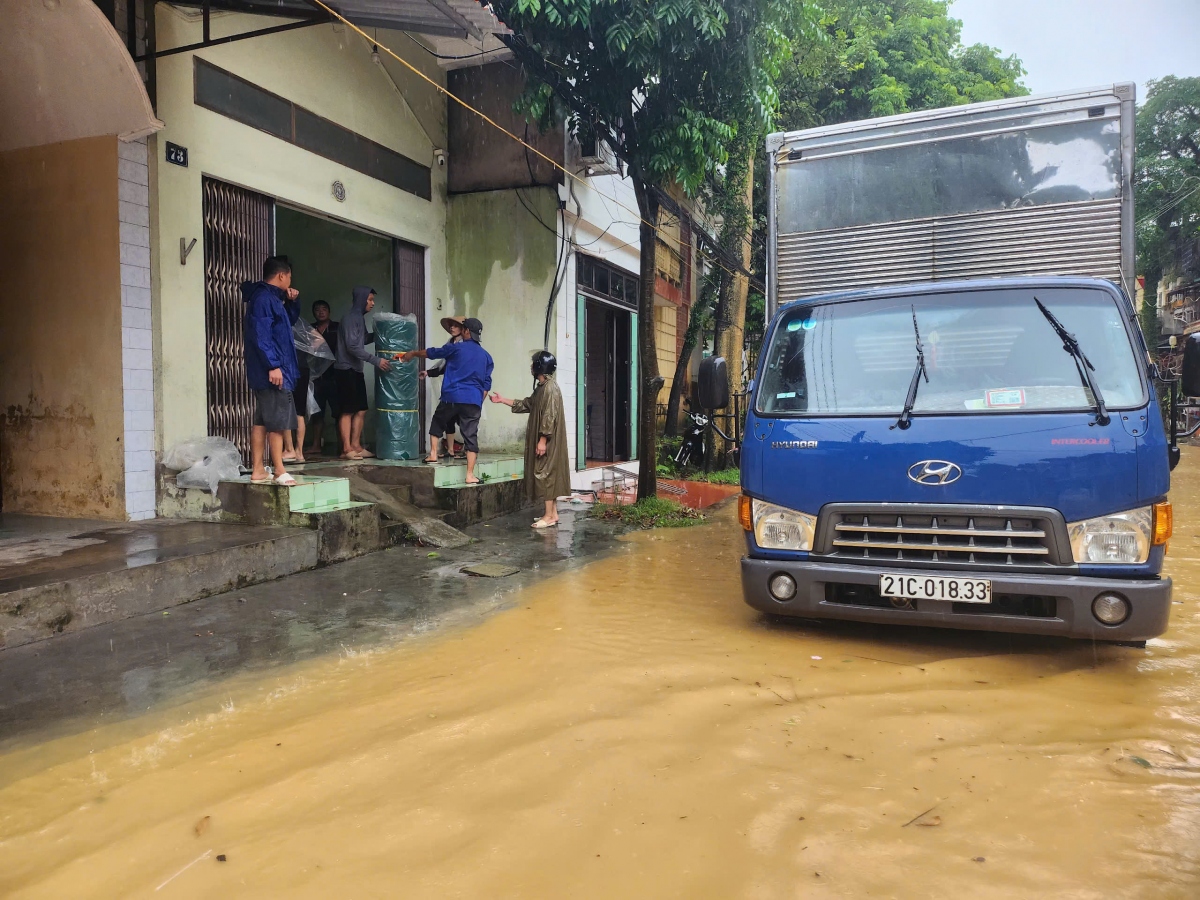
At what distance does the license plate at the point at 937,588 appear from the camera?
3471mm

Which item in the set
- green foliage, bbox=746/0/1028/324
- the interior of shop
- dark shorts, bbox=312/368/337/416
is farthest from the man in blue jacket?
green foliage, bbox=746/0/1028/324

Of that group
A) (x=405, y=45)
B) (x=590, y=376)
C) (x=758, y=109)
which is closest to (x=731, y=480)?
(x=590, y=376)

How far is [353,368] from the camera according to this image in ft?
26.3

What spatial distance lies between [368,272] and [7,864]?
8.26 metres

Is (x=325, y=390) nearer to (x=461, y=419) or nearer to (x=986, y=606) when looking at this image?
(x=461, y=419)

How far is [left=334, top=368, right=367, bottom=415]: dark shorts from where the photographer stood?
806cm

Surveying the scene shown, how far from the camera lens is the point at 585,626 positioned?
440cm

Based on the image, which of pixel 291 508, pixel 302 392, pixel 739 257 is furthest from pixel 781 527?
pixel 739 257

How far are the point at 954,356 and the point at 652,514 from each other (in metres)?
4.65

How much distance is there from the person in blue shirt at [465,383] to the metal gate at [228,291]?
5.78 ft

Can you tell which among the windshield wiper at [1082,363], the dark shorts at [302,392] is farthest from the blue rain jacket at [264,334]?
the windshield wiper at [1082,363]

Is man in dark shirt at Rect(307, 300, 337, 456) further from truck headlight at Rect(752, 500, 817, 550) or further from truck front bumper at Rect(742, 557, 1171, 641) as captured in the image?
truck front bumper at Rect(742, 557, 1171, 641)

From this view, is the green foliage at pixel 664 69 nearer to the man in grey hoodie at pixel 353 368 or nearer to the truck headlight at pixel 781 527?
the man in grey hoodie at pixel 353 368

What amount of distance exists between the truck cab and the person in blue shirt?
4.06m
